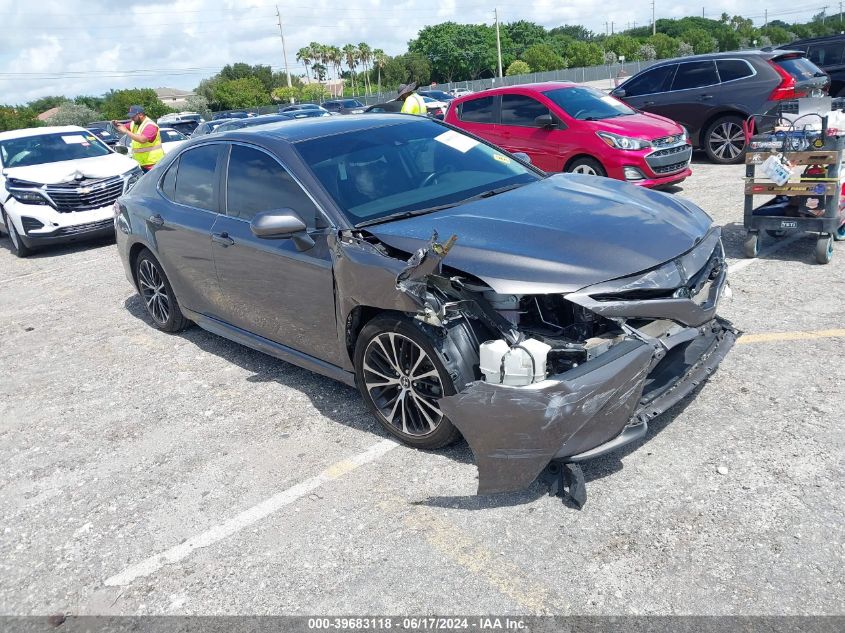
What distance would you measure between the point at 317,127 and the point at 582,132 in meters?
5.67

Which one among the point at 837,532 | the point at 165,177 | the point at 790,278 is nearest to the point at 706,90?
the point at 790,278

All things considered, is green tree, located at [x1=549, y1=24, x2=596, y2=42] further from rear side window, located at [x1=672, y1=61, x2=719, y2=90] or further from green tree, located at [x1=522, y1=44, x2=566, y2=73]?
rear side window, located at [x1=672, y1=61, x2=719, y2=90]

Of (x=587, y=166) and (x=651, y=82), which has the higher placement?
(x=651, y=82)

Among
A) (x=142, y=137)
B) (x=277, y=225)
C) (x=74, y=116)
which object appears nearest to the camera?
(x=277, y=225)

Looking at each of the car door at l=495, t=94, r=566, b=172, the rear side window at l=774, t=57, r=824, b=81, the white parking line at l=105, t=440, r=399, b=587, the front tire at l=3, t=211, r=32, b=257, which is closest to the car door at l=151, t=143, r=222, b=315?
the white parking line at l=105, t=440, r=399, b=587

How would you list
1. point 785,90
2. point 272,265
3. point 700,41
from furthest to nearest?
point 700,41 < point 785,90 < point 272,265

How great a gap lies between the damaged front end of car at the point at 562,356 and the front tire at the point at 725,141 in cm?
914

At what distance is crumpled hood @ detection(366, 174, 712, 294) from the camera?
10.9ft

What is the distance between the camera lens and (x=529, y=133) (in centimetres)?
1023

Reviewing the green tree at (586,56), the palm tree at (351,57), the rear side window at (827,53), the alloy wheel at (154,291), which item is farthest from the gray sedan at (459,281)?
the palm tree at (351,57)

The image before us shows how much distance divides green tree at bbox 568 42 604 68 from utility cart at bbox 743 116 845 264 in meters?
84.8

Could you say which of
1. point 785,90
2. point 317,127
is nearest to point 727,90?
point 785,90

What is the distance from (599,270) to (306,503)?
1810 millimetres

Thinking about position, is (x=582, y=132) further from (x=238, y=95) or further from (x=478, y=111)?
(x=238, y=95)
